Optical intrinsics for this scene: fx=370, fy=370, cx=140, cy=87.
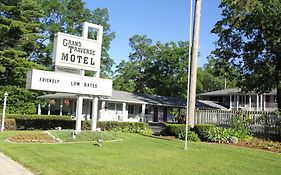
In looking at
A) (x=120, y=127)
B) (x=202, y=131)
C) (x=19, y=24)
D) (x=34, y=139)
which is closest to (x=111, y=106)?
(x=19, y=24)

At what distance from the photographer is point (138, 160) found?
12039 mm

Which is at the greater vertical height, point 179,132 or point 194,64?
point 194,64

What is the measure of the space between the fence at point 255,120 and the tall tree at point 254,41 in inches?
271

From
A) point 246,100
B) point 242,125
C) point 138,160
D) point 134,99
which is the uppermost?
point 246,100

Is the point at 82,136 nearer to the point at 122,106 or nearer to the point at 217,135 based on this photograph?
the point at 217,135

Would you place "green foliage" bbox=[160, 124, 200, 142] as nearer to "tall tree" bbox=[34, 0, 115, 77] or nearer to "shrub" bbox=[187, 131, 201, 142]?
"shrub" bbox=[187, 131, 201, 142]

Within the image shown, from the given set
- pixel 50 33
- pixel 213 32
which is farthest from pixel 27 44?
pixel 213 32

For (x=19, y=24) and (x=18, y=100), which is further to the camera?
(x=19, y=24)

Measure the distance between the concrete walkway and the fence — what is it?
615 inches

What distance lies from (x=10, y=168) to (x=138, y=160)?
3.96m

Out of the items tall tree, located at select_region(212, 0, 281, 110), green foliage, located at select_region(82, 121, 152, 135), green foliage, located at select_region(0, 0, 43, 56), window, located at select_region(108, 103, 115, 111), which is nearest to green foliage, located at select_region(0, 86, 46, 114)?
green foliage, located at select_region(0, 0, 43, 56)

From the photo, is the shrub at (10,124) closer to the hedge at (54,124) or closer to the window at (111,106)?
the hedge at (54,124)

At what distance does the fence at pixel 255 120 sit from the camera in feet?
72.1

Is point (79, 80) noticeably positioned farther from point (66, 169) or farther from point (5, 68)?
point (5, 68)
